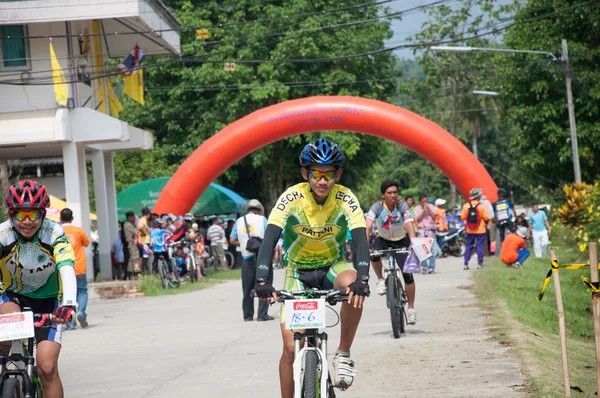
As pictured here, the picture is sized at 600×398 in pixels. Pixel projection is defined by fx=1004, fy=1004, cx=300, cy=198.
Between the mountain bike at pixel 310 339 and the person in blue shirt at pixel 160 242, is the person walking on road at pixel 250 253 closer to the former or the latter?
the person in blue shirt at pixel 160 242

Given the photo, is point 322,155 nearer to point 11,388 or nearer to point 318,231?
point 318,231

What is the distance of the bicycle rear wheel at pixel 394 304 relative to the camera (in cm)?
1159

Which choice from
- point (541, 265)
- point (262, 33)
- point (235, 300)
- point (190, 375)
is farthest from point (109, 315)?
point (262, 33)

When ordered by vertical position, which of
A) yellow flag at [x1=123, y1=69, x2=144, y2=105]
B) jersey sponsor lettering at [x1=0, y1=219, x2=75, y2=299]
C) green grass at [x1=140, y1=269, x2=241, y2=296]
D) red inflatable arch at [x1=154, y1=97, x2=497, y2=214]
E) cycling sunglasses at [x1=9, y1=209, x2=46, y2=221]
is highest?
yellow flag at [x1=123, y1=69, x2=144, y2=105]

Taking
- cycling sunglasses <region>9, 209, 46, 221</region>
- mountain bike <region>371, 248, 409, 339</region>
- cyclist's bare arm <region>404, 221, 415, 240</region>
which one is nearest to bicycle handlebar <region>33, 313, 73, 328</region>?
cycling sunglasses <region>9, 209, 46, 221</region>

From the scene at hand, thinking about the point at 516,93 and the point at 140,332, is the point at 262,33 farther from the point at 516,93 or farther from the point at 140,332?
the point at 140,332

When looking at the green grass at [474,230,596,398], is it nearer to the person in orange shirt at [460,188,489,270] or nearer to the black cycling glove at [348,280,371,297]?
the person in orange shirt at [460,188,489,270]

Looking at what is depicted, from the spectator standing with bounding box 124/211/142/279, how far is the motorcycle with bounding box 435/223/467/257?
9439mm

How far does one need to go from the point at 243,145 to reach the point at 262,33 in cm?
1050

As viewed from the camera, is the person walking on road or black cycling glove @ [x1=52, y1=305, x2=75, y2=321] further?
the person walking on road

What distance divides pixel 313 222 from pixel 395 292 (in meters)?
5.17

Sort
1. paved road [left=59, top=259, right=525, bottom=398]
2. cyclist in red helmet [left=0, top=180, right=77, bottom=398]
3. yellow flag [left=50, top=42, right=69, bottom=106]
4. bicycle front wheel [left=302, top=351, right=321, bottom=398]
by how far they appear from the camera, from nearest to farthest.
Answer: bicycle front wheel [left=302, top=351, right=321, bottom=398]
cyclist in red helmet [left=0, top=180, right=77, bottom=398]
paved road [left=59, top=259, right=525, bottom=398]
yellow flag [left=50, top=42, right=69, bottom=106]

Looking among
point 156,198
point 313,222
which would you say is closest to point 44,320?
point 313,222

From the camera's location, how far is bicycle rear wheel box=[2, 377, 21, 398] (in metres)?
6.12
